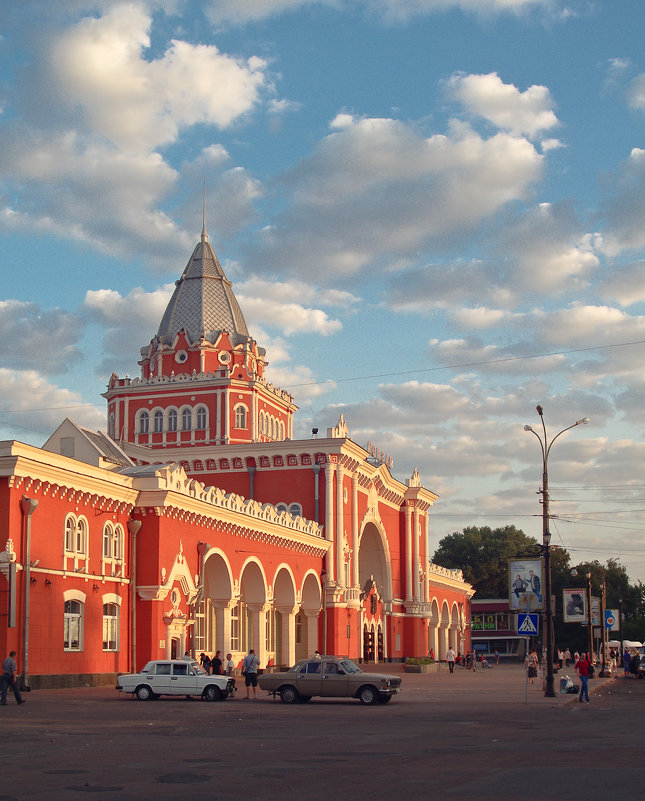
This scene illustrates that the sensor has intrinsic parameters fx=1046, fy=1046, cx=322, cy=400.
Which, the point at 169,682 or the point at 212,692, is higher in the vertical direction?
the point at 169,682

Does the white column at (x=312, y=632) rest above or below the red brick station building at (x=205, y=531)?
below

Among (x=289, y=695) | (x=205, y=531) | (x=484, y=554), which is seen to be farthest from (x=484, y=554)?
(x=289, y=695)

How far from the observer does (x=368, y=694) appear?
1147 inches

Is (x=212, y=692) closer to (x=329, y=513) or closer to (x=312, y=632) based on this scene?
(x=312, y=632)

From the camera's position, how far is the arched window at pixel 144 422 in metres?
63.4

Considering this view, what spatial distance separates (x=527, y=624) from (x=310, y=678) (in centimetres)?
659

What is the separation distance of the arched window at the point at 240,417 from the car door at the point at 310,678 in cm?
3381

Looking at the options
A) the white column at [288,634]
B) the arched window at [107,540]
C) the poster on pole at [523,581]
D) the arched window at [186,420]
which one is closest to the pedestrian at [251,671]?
the arched window at [107,540]

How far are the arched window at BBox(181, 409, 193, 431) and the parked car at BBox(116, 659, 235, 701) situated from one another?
111ft

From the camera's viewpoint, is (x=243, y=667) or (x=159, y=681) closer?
(x=159, y=681)

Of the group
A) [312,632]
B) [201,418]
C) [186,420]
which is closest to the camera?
[312,632]

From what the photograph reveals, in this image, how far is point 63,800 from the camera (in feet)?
37.1

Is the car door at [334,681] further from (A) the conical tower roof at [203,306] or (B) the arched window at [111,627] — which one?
(A) the conical tower roof at [203,306]

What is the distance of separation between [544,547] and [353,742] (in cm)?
1652
